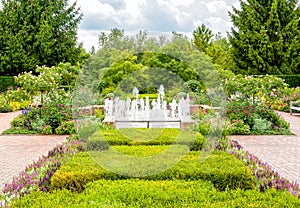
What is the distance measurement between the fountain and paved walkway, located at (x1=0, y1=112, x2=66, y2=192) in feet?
4.59

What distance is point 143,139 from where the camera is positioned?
246 inches

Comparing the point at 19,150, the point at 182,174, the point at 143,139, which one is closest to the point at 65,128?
the point at 19,150

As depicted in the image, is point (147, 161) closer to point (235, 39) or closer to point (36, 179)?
point (36, 179)

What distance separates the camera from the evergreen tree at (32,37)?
22938 mm

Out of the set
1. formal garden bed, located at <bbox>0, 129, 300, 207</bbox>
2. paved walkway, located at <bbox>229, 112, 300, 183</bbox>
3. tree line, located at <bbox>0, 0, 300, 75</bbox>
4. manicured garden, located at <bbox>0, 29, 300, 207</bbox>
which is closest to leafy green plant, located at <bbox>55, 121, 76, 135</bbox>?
manicured garden, located at <bbox>0, 29, 300, 207</bbox>

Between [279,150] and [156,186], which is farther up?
[156,186]

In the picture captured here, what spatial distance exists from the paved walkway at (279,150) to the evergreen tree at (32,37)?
58.1 feet

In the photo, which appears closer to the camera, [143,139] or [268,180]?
[268,180]

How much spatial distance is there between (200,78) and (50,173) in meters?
2.85

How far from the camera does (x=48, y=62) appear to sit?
24.2 metres

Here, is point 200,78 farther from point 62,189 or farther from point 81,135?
point 62,189

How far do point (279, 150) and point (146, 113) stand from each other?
289 centimetres

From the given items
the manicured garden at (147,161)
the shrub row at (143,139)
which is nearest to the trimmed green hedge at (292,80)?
the manicured garden at (147,161)

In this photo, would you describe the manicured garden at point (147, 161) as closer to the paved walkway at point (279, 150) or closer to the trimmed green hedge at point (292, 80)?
the paved walkway at point (279, 150)
